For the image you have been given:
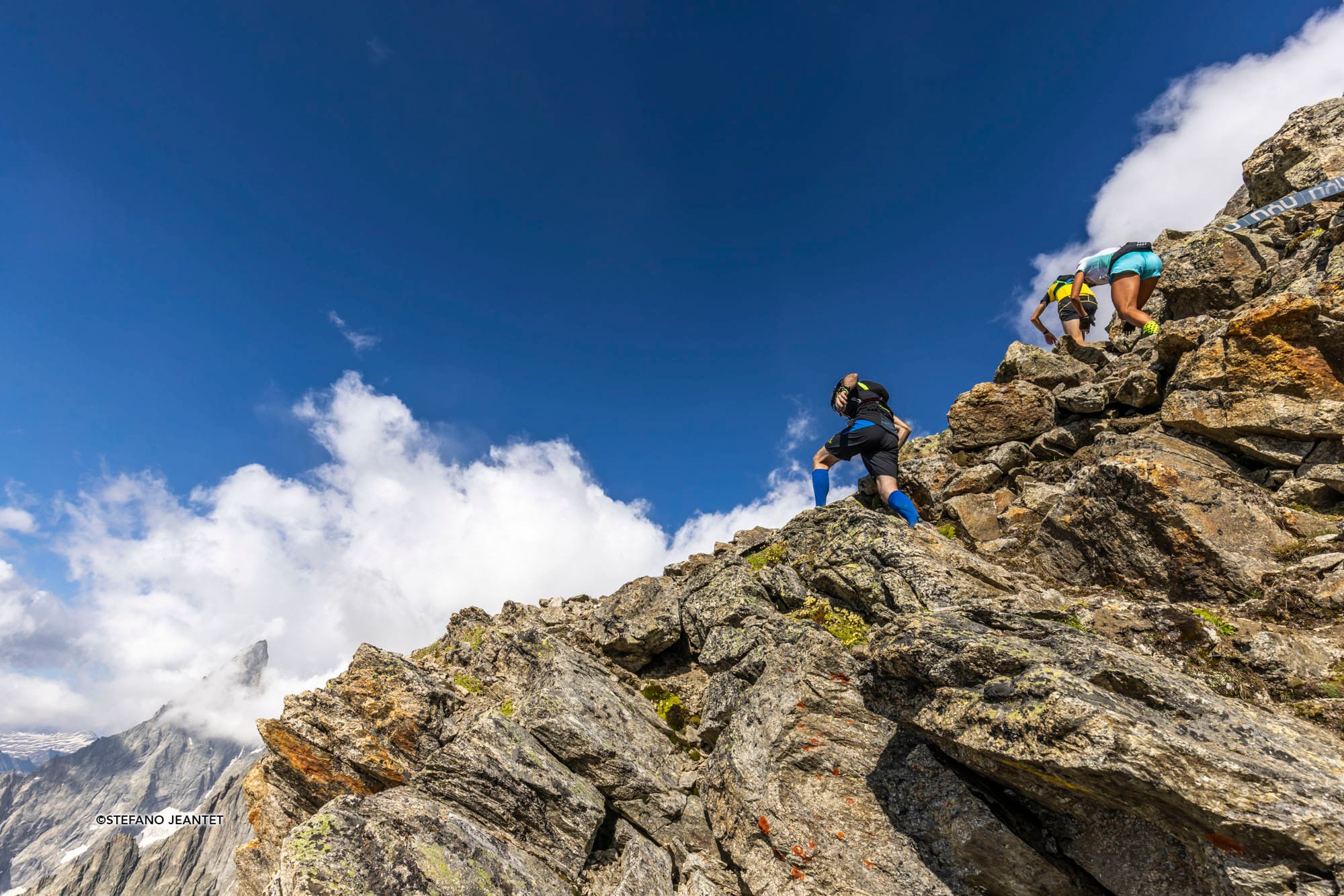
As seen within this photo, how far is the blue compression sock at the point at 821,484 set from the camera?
68.1ft

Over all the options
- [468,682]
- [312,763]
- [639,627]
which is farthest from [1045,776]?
[312,763]

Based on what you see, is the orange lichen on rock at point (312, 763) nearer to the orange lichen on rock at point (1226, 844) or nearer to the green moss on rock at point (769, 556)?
the green moss on rock at point (769, 556)

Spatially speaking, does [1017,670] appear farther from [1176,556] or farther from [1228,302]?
[1228,302]

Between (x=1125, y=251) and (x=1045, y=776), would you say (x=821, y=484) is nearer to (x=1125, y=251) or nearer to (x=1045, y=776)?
(x=1045, y=776)

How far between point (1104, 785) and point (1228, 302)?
2098cm

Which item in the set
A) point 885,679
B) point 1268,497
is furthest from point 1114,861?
point 1268,497

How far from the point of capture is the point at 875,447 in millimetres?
19484

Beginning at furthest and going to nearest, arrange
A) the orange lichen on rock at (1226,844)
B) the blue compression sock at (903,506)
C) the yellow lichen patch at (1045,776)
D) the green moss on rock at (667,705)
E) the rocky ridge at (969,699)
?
the blue compression sock at (903,506) < the green moss on rock at (667,705) < the yellow lichen patch at (1045,776) < the rocky ridge at (969,699) < the orange lichen on rock at (1226,844)

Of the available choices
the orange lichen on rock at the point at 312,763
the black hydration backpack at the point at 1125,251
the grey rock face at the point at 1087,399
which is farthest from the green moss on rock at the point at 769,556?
→ the black hydration backpack at the point at 1125,251

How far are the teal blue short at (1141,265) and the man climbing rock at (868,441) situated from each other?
12.3 m

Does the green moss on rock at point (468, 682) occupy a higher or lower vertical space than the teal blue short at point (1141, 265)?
lower

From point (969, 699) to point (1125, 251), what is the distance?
23305mm

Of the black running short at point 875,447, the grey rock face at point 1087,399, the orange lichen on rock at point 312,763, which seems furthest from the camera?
the grey rock face at point 1087,399

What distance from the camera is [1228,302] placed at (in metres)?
20.1
